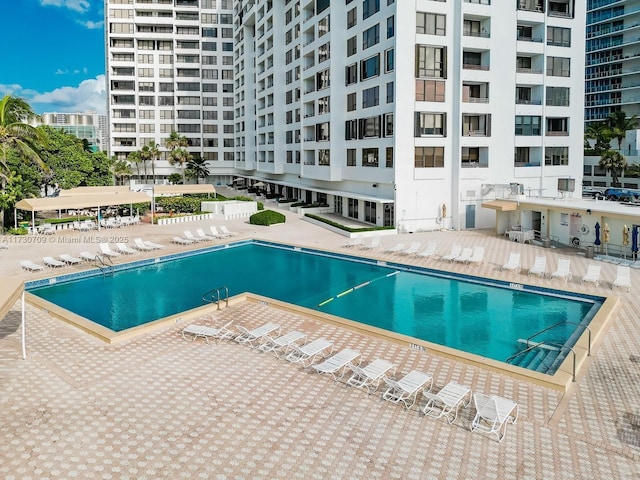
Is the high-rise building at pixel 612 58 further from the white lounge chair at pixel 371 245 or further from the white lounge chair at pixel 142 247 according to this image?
the white lounge chair at pixel 142 247

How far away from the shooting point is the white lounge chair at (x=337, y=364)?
39.4 feet

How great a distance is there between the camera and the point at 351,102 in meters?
40.7

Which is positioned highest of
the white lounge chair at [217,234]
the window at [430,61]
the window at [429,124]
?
the window at [430,61]

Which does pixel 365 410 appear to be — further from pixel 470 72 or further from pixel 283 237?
pixel 470 72

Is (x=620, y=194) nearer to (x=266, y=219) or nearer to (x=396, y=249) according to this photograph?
→ (x=396, y=249)

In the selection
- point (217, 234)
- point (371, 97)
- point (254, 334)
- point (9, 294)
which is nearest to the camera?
A: point (9, 294)

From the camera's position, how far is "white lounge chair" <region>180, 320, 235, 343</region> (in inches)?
581

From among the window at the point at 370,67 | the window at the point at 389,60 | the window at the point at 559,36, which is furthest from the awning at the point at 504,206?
the window at the point at 559,36

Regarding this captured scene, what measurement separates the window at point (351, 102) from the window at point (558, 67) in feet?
47.3

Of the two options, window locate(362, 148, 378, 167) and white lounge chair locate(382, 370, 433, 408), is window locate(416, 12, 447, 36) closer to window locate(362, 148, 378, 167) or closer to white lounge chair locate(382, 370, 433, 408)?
window locate(362, 148, 378, 167)

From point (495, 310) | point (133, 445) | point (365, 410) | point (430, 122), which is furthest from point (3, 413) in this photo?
point (430, 122)

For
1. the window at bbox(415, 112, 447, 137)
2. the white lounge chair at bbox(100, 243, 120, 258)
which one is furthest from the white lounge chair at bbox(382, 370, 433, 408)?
the window at bbox(415, 112, 447, 137)

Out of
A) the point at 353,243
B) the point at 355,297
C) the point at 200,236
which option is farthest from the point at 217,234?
the point at 355,297

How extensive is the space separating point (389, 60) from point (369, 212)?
441 inches
